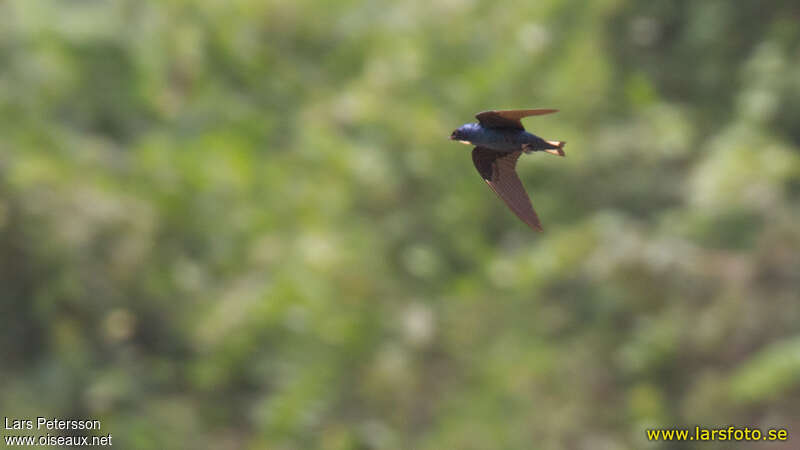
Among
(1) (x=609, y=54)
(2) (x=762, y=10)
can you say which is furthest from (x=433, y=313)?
(2) (x=762, y=10)

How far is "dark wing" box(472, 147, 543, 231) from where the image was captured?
7.00 feet

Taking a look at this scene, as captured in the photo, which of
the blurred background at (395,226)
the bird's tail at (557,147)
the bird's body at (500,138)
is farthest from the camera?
the blurred background at (395,226)

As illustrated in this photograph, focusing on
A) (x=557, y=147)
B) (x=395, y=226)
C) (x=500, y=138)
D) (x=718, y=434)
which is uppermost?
(x=395, y=226)

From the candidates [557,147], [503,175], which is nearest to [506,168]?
[503,175]

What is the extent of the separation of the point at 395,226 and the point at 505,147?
398 cm

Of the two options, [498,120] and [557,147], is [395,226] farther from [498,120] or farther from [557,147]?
[557,147]

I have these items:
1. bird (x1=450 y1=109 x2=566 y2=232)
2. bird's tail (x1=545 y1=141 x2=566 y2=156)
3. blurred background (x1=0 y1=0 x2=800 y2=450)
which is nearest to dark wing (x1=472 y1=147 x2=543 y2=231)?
bird (x1=450 y1=109 x2=566 y2=232)

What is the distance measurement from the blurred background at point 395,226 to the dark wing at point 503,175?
333 centimetres

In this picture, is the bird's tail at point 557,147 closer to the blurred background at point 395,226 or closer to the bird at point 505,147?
the bird at point 505,147

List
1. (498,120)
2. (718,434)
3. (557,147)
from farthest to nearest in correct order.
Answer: (718,434) → (498,120) → (557,147)

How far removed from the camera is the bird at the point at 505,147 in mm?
2053

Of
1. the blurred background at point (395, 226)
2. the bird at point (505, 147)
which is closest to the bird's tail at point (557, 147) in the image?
the bird at point (505, 147)

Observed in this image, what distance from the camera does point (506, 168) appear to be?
7.50ft

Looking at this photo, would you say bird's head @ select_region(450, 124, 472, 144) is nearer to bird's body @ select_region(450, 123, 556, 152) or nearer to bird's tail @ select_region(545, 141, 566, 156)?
bird's body @ select_region(450, 123, 556, 152)
